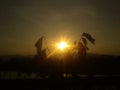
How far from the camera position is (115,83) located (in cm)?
452

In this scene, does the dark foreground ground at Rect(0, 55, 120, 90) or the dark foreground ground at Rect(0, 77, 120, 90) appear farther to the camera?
the dark foreground ground at Rect(0, 55, 120, 90)

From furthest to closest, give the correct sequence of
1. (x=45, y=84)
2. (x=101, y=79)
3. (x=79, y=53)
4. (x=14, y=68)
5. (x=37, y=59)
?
(x=79, y=53), (x=37, y=59), (x=14, y=68), (x=101, y=79), (x=45, y=84)

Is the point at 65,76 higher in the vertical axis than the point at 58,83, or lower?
higher

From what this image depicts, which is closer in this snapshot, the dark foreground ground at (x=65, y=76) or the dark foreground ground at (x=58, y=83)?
the dark foreground ground at (x=58, y=83)

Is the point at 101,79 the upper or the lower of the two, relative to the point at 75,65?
lower

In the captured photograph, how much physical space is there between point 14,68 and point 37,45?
4.83ft

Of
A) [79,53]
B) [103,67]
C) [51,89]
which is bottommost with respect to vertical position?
[51,89]

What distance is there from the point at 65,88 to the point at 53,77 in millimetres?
367

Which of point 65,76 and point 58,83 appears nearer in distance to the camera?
point 58,83

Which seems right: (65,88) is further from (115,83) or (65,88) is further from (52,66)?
(115,83)

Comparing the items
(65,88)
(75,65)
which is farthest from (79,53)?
(65,88)

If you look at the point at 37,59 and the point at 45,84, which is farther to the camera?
the point at 37,59

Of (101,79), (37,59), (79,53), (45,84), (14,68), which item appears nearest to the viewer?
(45,84)

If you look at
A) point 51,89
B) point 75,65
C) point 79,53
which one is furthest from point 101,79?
point 79,53
